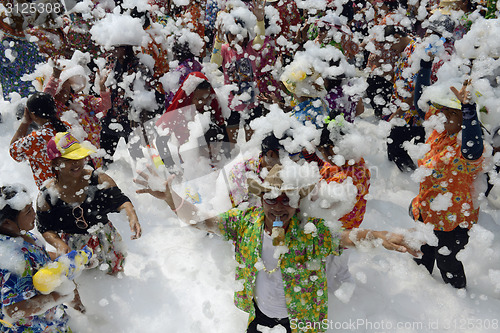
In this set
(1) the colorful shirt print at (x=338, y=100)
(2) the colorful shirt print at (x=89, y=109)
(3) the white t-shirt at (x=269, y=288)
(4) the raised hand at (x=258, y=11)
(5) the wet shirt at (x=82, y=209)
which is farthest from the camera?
(4) the raised hand at (x=258, y=11)

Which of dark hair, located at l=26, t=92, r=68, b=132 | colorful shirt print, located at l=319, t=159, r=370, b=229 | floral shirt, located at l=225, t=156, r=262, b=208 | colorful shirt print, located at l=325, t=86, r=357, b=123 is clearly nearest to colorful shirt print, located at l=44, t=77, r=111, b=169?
dark hair, located at l=26, t=92, r=68, b=132

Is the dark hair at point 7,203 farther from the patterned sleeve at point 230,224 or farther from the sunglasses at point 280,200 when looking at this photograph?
the sunglasses at point 280,200

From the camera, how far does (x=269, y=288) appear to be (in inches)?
82.8

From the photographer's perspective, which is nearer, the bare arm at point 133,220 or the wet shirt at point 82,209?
the bare arm at point 133,220

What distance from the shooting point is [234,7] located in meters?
4.38

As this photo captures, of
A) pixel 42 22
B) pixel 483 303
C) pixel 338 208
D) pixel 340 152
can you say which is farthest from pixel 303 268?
pixel 42 22

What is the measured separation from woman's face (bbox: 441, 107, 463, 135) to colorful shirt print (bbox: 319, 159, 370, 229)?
605mm

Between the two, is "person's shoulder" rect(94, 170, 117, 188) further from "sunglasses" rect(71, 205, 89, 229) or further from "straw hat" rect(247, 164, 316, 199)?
"straw hat" rect(247, 164, 316, 199)

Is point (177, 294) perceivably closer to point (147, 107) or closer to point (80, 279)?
point (80, 279)

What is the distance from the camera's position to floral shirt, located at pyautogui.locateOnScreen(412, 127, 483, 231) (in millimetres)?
2410

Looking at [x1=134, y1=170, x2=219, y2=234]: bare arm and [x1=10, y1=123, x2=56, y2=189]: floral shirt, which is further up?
[x1=134, y1=170, x2=219, y2=234]: bare arm

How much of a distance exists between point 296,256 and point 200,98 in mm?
2186

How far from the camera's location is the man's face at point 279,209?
6.02ft

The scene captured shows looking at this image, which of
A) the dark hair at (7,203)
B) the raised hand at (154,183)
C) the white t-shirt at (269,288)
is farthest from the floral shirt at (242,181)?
the dark hair at (7,203)
